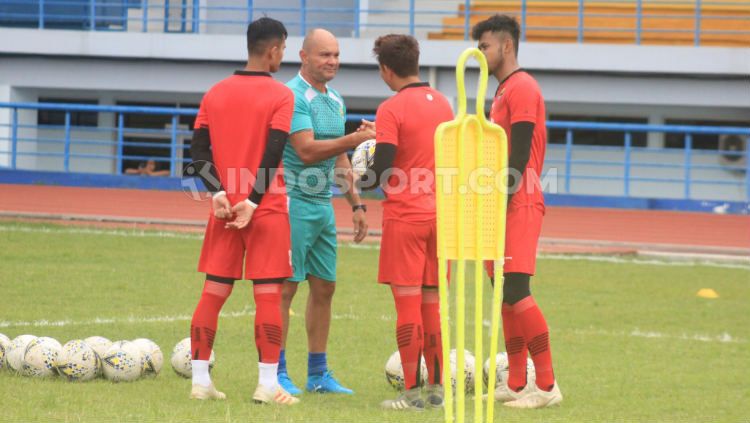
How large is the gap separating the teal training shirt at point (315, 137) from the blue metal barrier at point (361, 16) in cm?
1874

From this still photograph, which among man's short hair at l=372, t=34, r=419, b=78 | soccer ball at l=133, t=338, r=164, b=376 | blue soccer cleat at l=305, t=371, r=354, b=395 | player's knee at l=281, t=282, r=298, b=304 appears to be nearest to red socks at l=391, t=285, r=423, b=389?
blue soccer cleat at l=305, t=371, r=354, b=395

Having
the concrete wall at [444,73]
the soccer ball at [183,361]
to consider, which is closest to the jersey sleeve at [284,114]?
the soccer ball at [183,361]

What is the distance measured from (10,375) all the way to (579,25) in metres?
20.2

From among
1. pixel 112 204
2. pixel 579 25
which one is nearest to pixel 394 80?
pixel 112 204

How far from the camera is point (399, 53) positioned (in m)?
6.78

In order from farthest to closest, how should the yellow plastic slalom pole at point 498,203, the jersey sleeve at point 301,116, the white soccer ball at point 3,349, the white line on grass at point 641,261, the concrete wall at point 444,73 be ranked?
the concrete wall at point 444,73
the white line on grass at point 641,261
the white soccer ball at point 3,349
the jersey sleeve at point 301,116
the yellow plastic slalom pole at point 498,203

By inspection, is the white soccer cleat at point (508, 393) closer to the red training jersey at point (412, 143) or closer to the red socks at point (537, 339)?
the red socks at point (537, 339)

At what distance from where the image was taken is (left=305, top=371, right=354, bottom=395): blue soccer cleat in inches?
294

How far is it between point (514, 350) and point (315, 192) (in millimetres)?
1582

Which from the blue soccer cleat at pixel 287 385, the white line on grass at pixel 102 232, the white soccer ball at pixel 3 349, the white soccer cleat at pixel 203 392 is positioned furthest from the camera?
the white line on grass at pixel 102 232

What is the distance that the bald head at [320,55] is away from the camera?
7418 millimetres

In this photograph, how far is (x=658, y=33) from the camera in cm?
2764

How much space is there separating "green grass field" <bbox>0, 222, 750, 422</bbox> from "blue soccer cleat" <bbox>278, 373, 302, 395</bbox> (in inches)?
4.5

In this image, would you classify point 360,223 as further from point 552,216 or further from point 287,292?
point 552,216
